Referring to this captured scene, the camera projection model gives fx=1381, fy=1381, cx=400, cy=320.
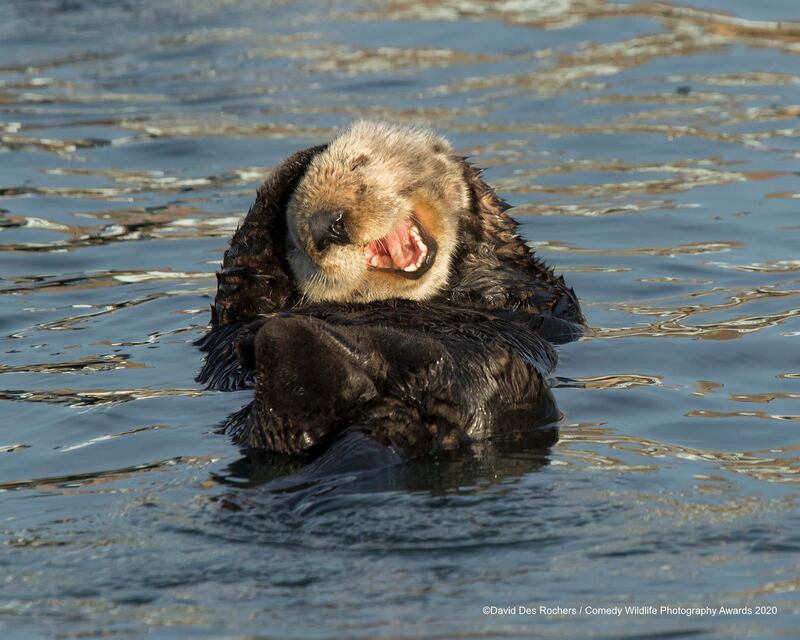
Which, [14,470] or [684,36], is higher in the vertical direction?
[684,36]

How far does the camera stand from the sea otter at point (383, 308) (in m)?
3.47

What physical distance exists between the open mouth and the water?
2.03 ft

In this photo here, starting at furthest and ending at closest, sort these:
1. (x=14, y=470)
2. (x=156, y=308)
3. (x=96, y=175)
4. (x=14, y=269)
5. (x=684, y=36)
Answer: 1. (x=684, y=36)
2. (x=96, y=175)
3. (x=14, y=269)
4. (x=156, y=308)
5. (x=14, y=470)

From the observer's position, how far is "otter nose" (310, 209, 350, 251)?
13.1ft

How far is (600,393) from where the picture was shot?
174 inches

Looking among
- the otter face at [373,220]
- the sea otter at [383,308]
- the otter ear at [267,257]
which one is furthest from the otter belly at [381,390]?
the otter ear at [267,257]

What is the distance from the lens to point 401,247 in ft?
14.1

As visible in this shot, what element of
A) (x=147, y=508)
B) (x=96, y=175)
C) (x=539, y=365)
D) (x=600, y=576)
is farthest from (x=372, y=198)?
(x=96, y=175)

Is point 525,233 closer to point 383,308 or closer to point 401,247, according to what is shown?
point 401,247

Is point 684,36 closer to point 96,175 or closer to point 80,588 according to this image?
point 96,175

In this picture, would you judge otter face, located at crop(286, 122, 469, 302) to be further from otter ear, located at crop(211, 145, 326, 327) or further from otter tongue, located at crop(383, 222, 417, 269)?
otter ear, located at crop(211, 145, 326, 327)

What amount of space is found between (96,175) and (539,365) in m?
4.73

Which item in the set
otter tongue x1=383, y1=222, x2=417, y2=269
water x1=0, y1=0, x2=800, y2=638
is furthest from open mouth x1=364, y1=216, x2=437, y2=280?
water x1=0, y1=0, x2=800, y2=638

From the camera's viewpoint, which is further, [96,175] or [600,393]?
[96,175]
